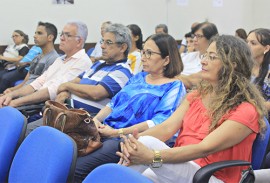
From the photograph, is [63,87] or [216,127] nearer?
[216,127]

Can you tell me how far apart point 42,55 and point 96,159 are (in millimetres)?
2320

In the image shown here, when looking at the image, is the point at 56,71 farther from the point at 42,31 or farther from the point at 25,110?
the point at 42,31

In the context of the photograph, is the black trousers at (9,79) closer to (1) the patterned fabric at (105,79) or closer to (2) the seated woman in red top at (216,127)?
(1) the patterned fabric at (105,79)

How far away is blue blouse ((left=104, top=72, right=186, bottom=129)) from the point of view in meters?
2.46

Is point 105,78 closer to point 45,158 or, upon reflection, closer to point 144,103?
point 144,103

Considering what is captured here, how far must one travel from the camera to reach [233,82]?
77.4 inches

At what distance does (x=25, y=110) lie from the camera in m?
3.26

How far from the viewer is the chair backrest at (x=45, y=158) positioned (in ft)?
4.78

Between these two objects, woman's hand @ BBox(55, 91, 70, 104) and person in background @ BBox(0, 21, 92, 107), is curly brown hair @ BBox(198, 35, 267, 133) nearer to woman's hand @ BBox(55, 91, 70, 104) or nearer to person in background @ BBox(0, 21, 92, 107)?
woman's hand @ BBox(55, 91, 70, 104)

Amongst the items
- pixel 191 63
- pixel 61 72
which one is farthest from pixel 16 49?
pixel 191 63

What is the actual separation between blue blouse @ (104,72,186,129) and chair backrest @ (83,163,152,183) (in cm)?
123

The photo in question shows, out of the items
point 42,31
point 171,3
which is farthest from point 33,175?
point 171,3

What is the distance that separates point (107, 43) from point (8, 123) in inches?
53.7

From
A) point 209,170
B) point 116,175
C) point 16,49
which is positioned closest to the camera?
point 116,175
